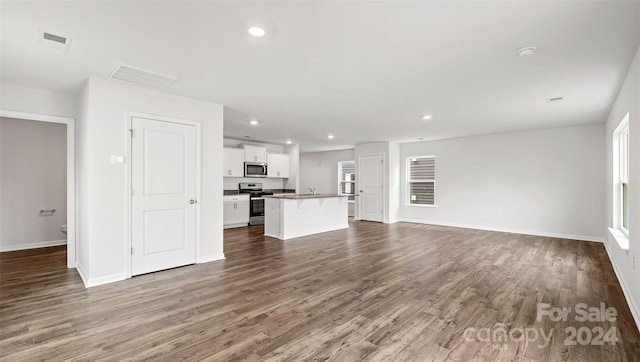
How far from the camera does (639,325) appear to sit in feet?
7.91

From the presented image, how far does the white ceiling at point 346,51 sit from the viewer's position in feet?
6.63

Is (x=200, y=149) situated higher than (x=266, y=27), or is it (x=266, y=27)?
(x=266, y=27)

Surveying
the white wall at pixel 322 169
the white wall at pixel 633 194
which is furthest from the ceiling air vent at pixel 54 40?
the white wall at pixel 322 169

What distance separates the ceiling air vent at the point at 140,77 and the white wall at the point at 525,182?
22.6 ft

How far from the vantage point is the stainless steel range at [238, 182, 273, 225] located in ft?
26.2

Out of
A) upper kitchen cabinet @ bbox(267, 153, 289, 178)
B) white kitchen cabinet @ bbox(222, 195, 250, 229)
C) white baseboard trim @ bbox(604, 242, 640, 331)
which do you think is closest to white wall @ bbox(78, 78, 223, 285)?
white kitchen cabinet @ bbox(222, 195, 250, 229)

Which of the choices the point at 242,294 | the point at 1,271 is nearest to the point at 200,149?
the point at 242,294

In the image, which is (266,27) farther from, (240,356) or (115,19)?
(240,356)

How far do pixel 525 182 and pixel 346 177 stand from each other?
5380mm

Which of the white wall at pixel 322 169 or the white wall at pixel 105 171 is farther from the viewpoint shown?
the white wall at pixel 322 169

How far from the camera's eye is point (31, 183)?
5.24m

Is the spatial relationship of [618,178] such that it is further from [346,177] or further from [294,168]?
[294,168]

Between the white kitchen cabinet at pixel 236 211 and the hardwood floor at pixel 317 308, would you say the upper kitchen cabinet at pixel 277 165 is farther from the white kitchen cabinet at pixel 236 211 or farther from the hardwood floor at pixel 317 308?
the hardwood floor at pixel 317 308

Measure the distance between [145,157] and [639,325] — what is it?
5.30 metres
